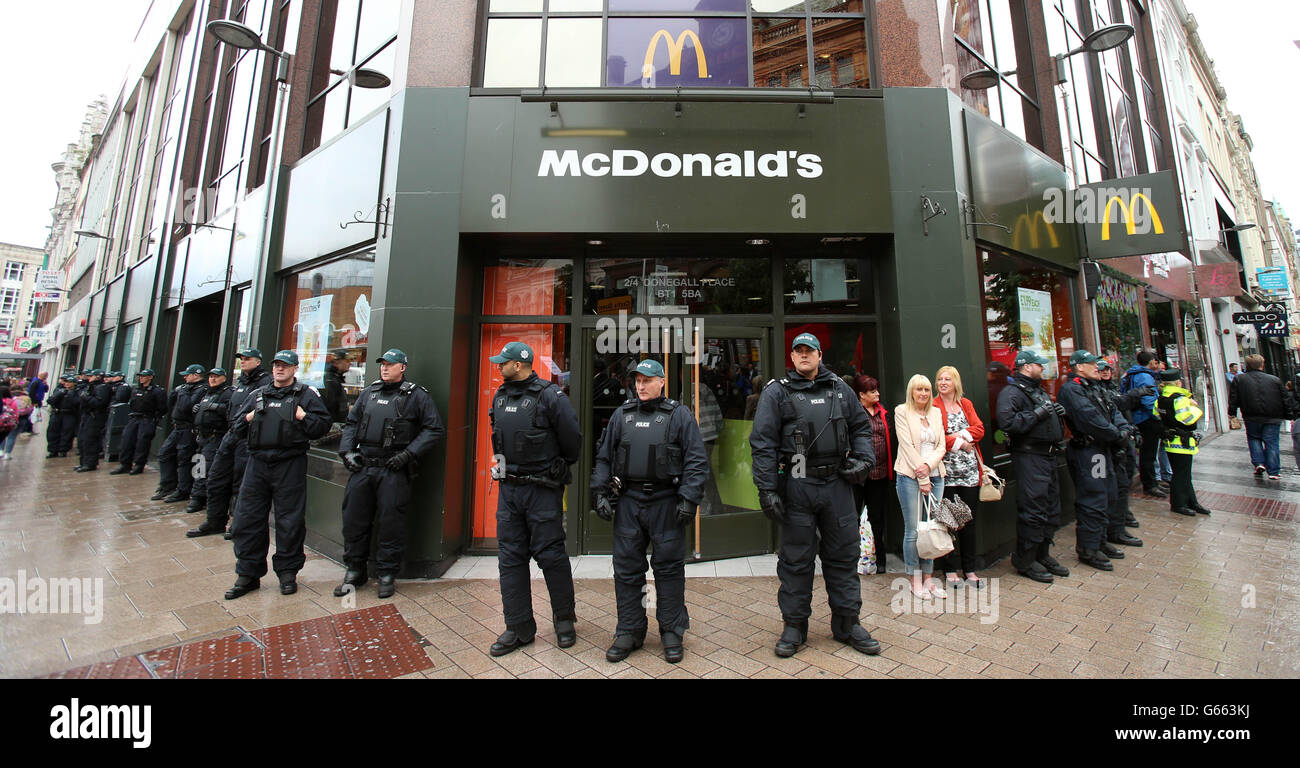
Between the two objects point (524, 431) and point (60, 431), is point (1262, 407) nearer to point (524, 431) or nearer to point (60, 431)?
point (524, 431)

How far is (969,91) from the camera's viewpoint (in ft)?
21.6

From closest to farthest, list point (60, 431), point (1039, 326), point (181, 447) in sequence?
1. point (1039, 326)
2. point (181, 447)
3. point (60, 431)

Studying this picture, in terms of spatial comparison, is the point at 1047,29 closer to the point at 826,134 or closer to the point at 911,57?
the point at 911,57

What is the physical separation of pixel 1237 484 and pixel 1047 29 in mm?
8226

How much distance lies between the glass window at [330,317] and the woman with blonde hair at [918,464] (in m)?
5.49

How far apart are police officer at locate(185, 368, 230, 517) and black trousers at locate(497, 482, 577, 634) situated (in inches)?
222

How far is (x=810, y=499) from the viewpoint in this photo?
356 cm

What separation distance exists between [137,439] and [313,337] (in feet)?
24.6

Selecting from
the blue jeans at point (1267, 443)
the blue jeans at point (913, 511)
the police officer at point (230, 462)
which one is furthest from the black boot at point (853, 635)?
the blue jeans at point (1267, 443)

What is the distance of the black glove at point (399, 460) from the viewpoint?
14.6 ft

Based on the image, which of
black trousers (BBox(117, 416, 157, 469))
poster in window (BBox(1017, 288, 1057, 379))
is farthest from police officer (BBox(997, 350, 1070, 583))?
black trousers (BBox(117, 416, 157, 469))

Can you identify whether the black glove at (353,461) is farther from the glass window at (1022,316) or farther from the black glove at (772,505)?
the glass window at (1022,316)

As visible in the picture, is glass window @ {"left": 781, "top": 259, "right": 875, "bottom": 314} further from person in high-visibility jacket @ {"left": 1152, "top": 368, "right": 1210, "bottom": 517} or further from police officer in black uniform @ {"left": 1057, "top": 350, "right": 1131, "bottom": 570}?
person in high-visibility jacket @ {"left": 1152, "top": 368, "right": 1210, "bottom": 517}

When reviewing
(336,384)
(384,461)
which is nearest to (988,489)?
(384,461)
